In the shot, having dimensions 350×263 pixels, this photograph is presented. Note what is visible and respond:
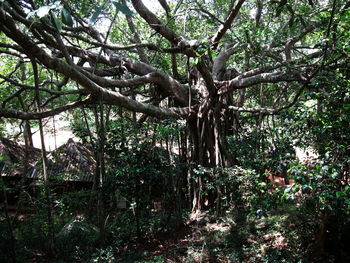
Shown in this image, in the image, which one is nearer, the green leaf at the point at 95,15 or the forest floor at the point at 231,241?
the green leaf at the point at 95,15

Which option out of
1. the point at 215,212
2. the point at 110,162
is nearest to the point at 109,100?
the point at 110,162

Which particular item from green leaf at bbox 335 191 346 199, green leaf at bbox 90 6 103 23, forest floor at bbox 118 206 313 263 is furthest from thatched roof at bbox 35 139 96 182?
green leaf at bbox 90 6 103 23

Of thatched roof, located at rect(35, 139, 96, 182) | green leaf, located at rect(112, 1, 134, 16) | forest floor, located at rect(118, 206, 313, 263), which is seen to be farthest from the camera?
thatched roof, located at rect(35, 139, 96, 182)

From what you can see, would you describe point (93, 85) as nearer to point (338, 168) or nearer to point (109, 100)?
point (109, 100)

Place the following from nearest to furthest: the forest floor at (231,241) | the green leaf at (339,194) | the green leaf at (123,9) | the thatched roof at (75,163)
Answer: the green leaf at (123,9) → the green leaf at (339,194) → the forest floor at (231,241) → the thatched roof at (75,163)

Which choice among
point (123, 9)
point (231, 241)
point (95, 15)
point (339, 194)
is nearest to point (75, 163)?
point (231, 241)

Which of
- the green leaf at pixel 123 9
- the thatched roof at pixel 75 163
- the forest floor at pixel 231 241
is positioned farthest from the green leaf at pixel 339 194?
the thatched roof at pixel 75 163

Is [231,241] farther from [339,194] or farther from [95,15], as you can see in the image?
[95,15]

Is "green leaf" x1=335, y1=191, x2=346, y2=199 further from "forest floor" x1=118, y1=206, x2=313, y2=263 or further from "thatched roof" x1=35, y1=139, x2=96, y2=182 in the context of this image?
"thatched roof" x1=35, y1=139, x2=96, y2=182

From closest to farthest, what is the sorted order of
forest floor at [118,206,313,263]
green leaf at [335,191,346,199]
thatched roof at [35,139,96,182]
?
green leaf at [335,191,346,199], forest floor at [118,206,313,263], thatched roof at [35,139,96,182]

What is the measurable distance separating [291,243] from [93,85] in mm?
3865

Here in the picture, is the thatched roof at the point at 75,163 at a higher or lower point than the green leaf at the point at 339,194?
higher

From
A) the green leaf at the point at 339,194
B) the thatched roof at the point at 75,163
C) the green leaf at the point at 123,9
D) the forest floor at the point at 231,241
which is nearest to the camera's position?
the green leaf at the point at 123,9

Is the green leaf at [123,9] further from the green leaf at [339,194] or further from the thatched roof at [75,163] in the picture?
the thatched roof at [75,163]
